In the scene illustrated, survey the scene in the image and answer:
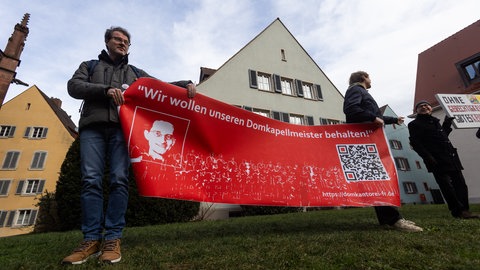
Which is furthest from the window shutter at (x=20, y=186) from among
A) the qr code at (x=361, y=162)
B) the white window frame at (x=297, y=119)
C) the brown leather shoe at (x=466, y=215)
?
the brown leather shoe at (x=466, y=215)

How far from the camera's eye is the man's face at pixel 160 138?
3.00 meters

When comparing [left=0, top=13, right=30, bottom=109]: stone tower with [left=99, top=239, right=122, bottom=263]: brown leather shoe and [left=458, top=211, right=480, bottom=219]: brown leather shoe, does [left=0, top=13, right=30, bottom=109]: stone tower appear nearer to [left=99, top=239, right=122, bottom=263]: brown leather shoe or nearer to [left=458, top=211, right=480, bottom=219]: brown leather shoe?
[left=99, top=239, right=122, bottom=263]: brown leather shoe

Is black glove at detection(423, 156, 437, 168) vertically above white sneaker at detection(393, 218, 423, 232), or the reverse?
black glove at detection(423, 156, 437, 168)

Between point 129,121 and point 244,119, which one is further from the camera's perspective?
point 244,119

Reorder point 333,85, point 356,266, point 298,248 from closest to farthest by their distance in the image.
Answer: point 356,266 < point 298,248 < point 333,85

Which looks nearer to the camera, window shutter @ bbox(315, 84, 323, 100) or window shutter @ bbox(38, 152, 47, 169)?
window shutter @ bbox(315, 84, 323, 100)

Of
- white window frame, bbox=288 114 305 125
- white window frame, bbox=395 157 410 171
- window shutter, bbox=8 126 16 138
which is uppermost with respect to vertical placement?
window shutter, bbox=8 126 16 138

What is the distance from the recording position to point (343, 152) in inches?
161

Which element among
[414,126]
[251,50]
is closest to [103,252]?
[414,126]

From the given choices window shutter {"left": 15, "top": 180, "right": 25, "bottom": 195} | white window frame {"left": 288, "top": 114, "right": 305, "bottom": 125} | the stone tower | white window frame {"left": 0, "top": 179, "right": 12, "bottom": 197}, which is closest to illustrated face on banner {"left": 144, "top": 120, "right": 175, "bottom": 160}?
white window frame {"left": 288, "top": 114, "right": 305, "bottom": 125}

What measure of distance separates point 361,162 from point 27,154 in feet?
103

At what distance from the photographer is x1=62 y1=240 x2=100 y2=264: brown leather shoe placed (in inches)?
85.5

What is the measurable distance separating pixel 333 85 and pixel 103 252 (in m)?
22.3

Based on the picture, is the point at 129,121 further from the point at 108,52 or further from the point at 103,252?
the point at 103,252
